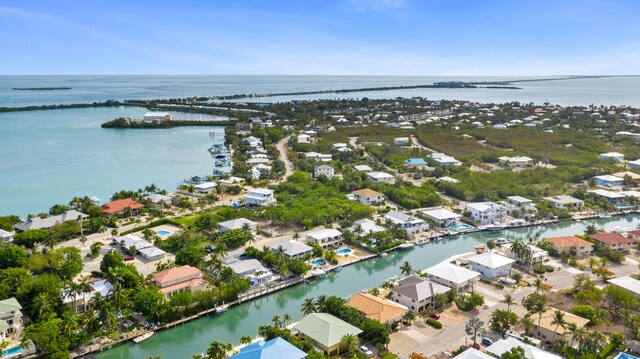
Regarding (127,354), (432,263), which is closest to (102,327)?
(127,354)

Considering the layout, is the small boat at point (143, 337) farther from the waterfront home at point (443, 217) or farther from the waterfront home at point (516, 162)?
the waterfront home at point (516, 162)

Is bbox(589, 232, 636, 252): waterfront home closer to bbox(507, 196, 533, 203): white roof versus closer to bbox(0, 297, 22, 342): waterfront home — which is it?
bbox(507, 196, 533, 203): white roof

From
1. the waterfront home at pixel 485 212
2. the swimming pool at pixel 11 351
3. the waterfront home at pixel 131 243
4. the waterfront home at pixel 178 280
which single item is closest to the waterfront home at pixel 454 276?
the waterfront home at pixel 485 212

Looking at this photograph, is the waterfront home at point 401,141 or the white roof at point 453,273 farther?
the waterfront home at point 401,141

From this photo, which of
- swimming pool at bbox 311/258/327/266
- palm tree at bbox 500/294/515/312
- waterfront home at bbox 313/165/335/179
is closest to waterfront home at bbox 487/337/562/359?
palm tree at bbox 500/294/515/312

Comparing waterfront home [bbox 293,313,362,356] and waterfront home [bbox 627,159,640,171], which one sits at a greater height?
waterfront home [bbox 293,313,362,356]

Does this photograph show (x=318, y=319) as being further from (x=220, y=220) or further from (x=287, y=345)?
(x=220, y=220)

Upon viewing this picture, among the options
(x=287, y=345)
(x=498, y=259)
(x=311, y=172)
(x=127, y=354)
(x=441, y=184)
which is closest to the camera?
(x=287, y=345)
